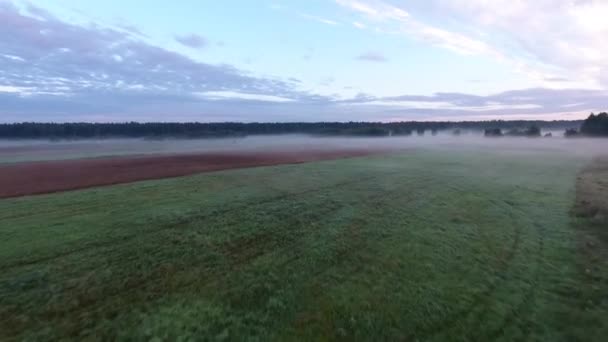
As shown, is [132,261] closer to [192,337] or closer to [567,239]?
[192,337]

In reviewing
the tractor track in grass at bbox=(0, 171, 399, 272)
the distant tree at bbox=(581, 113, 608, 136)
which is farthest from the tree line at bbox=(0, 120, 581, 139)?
the tractor track in grass at bbox=(0, 171, 399, 272)

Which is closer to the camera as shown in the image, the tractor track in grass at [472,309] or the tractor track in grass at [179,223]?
the tractor track in grass at [472,309]

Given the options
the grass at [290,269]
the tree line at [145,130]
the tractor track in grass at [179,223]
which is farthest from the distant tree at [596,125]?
the tractor track in grass at [179,223]

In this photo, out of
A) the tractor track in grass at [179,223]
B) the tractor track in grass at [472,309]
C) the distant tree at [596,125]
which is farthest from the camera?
the distant tree at [596,125]

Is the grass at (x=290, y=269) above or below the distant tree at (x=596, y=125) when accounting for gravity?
below

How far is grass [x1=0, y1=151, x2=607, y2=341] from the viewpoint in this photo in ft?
21.2

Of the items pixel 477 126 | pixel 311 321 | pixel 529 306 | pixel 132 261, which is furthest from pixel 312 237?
pixel 477 126

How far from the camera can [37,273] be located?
8219 mm

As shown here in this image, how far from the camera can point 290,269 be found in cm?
900

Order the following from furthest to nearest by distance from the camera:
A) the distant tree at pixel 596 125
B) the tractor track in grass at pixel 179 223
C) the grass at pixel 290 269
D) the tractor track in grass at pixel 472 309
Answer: the distant tree at pixel 596 125 < the tractor track in grass at pixel 179 223 < the grass at pixel 290 269 < the tractor track in grass at pixel 472 309

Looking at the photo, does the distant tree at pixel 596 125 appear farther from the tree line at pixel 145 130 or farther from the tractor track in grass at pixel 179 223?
the tractor track in grass at pixel 179 223

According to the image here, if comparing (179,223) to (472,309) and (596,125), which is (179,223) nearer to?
(472,309)

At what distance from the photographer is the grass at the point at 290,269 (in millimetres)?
6477

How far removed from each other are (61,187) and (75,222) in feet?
33.1
